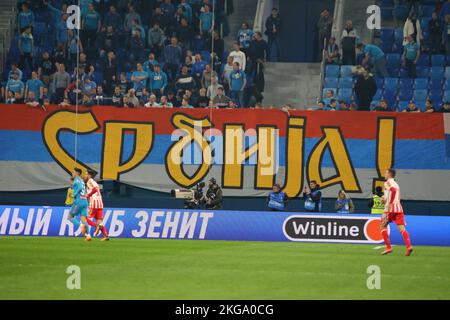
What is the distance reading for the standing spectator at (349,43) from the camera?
30.2m

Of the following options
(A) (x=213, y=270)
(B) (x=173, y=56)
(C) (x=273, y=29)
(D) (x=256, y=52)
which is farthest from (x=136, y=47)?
(A) (x=213, y=270)

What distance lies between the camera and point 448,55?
30766mm

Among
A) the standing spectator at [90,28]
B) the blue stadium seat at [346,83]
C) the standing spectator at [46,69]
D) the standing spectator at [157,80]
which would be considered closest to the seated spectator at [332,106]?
the blue stadium seat at [346,83]

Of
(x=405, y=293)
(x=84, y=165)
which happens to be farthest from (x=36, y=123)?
(x=405, y=293)

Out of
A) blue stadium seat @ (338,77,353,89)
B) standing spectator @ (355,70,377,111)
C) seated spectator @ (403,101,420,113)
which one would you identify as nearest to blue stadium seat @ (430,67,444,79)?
seated spectator @ (403,101,420,113)

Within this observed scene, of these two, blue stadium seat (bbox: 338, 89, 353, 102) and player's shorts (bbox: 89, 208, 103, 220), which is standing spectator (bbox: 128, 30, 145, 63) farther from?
player's shorts (bbox: 89, 208, 103, 220)

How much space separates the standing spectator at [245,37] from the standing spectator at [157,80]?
2.43 m

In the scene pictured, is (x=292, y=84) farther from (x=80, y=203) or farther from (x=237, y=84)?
(x=80, y=203)

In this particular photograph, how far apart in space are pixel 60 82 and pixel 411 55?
377 inches

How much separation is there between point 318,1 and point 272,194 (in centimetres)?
889

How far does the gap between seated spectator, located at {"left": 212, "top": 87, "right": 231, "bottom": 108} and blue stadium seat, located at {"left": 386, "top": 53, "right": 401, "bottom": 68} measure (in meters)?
4.75

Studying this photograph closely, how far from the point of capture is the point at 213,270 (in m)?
18.8

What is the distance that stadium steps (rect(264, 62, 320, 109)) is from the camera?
1243 inches
